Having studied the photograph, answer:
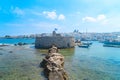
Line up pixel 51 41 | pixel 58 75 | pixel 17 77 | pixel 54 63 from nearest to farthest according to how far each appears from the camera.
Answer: pixel 58 75, pixel 17 77, pixel 54 63, pixel 51 41

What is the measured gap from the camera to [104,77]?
18500 millimetres

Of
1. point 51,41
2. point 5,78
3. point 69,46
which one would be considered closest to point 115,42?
point 69,46

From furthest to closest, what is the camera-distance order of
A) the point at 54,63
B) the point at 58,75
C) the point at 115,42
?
the point at 115,42
the point at 54,63
the point at 58,75

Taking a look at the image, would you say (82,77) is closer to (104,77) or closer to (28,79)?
(104,77)

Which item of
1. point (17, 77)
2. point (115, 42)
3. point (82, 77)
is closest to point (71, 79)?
point (82, 77)

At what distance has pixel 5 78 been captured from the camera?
17.3 m

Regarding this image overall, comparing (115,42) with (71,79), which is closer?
(71,79)

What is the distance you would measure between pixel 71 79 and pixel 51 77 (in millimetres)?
2212

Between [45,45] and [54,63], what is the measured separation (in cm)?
3645

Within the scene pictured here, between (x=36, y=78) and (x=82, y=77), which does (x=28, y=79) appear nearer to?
(x=36, y=78)

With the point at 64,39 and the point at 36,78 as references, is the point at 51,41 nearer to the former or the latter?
the point at 64,39

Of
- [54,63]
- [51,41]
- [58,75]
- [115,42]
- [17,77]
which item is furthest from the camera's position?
[115,42]

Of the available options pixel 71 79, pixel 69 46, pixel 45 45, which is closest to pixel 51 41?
pixel 45 45

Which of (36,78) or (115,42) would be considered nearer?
(36,78)
